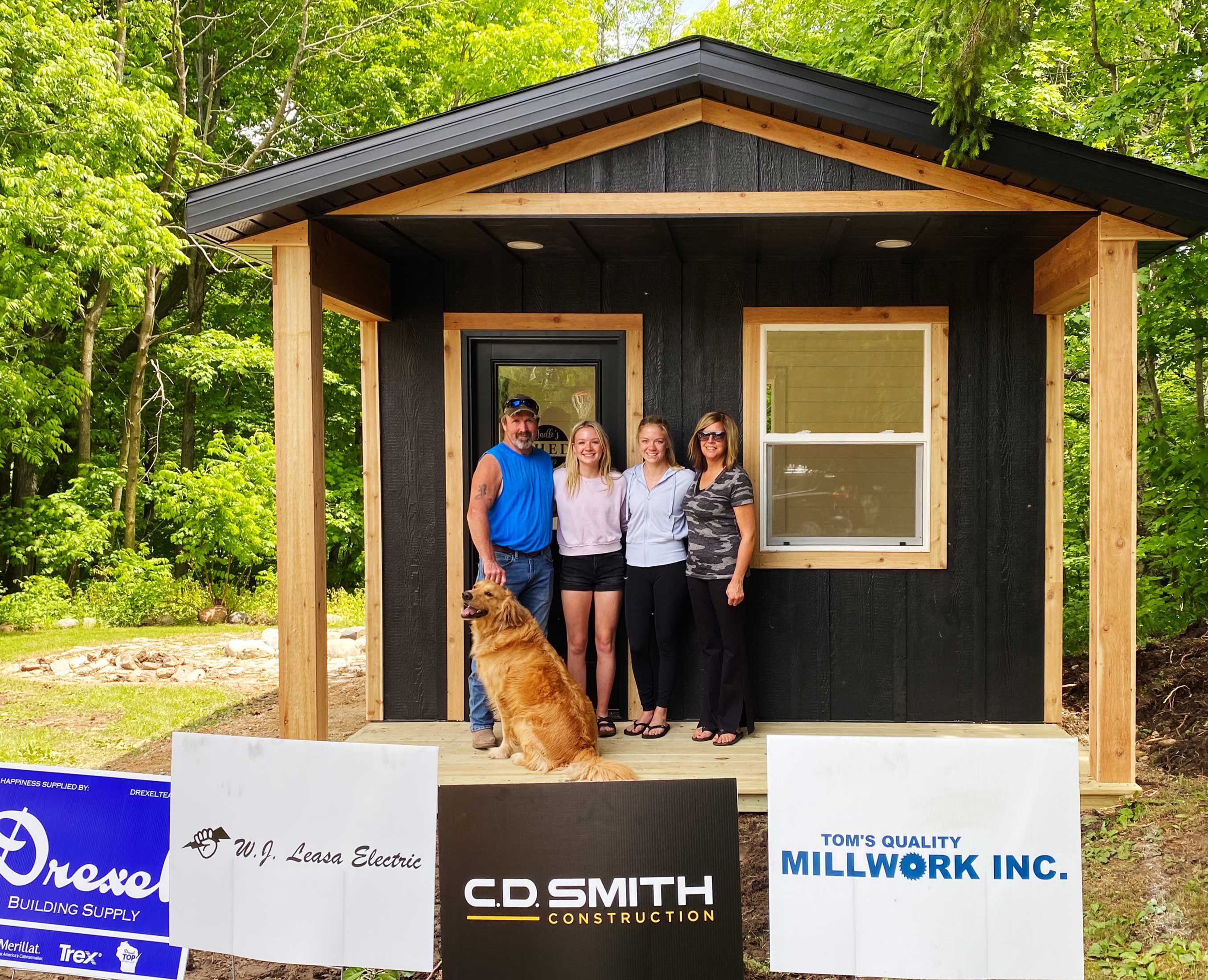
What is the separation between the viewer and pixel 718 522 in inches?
165

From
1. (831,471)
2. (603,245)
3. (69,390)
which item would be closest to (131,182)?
(69,390)

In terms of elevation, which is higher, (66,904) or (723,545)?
(723,545)

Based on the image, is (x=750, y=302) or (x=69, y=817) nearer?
(x=69, y=817)

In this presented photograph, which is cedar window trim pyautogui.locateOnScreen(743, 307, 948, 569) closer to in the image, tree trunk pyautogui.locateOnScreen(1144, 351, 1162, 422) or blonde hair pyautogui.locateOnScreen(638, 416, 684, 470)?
blonde hair pyautogui.locateOnScreen(638, 416, 684, 470)

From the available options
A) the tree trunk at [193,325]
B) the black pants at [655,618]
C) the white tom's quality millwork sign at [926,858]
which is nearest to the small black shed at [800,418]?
the black pants at [655,618]

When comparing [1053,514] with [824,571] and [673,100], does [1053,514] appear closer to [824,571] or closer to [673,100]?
[824,571]

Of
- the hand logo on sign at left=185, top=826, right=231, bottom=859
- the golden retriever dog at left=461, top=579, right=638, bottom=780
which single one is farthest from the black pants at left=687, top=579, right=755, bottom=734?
the hand logo on sign at left=185, top=826, right=231, bottom=859

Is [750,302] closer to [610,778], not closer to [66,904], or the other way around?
[610,778]

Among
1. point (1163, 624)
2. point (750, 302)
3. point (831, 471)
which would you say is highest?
point (750, 302)

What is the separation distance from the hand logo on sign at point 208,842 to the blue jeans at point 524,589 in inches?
84.0

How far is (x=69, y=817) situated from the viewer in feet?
7.53

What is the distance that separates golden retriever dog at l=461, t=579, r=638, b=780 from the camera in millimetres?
3807

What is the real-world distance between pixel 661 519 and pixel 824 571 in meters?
1.12

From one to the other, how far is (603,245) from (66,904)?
343cm
